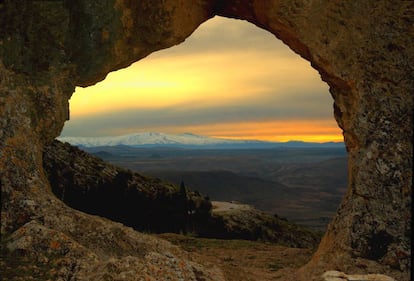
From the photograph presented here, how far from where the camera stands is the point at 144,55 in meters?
18.8

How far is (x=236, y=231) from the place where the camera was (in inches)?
1527

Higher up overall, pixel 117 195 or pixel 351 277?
pixel 351 277

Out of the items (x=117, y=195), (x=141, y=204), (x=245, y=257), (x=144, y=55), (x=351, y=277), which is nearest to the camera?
(x=351, y=277)

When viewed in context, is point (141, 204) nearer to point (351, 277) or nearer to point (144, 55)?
point (144, 55)

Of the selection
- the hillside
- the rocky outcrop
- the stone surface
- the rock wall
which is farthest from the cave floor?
the rocky outcrop

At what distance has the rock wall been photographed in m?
13.9

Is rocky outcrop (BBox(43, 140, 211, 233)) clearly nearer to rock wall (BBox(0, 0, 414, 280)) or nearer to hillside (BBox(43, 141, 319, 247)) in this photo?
hillside (BBox(43, 141, 319, 247))

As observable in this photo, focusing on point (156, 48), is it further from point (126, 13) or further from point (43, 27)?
point (43, 27)

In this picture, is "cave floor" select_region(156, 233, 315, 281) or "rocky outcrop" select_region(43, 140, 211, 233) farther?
"rocky outcrop" select_region(43, 140, 211, 233)

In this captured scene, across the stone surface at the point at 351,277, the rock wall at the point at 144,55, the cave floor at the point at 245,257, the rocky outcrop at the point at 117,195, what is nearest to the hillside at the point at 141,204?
the rocky outcrop at the point at 117,195

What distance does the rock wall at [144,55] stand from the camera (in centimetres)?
1386

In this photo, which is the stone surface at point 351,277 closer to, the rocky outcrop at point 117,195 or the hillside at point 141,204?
the hillside at point 141,204

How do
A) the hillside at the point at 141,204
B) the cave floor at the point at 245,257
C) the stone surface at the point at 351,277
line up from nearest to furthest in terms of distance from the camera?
the stone surface at the point at 351,277 → the cave floor at the point at 245,257 → the hillside at the point at 141,204

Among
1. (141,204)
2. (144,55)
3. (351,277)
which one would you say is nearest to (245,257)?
(351,277)
